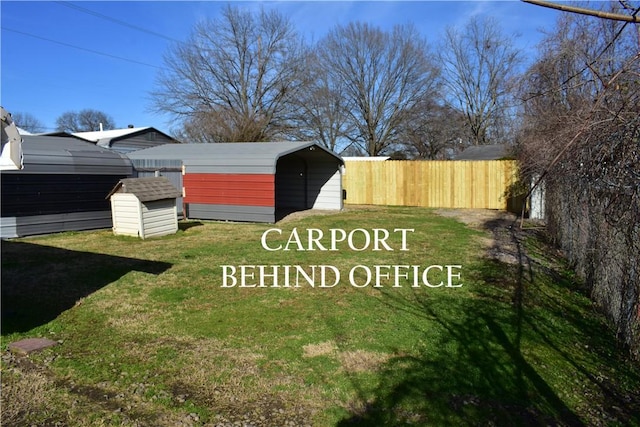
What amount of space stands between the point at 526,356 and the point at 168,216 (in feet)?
30.1

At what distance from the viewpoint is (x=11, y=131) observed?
3664 mm

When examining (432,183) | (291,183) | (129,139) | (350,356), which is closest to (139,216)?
(350,356)

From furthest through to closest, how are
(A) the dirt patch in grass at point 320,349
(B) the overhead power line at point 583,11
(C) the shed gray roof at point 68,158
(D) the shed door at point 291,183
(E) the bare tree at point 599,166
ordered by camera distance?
(D) the shed door at point 291,183, (C) the shed gray roof at point 68,158, (A) the dirt patch in grass at point 320,349, (E) the bare tree at point 599,166, (B) the overhead power line at point 583,11

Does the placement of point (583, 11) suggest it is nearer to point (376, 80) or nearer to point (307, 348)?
point (307, 348)

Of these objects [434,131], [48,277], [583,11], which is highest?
[434,131]

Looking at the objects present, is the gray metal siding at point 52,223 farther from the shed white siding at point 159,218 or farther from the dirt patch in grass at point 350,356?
the dirt patch in grass at point 350,356

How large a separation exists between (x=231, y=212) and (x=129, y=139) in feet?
55.8

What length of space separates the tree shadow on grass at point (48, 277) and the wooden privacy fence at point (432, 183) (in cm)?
1338

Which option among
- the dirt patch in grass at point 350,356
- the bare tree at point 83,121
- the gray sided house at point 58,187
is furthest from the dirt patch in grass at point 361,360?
the bare tree at point 83,121

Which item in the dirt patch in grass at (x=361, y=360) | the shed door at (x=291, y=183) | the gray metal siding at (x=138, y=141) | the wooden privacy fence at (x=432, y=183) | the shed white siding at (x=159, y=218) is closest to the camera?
the dirt patch in grass at (x=361, y=360)

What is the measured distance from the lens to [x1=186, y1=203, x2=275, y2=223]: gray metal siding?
13.6 metres

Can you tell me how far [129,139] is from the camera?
27.8 m

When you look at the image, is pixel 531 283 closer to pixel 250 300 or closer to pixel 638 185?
pixel 638 185

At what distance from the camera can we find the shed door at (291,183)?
59.6 ft
